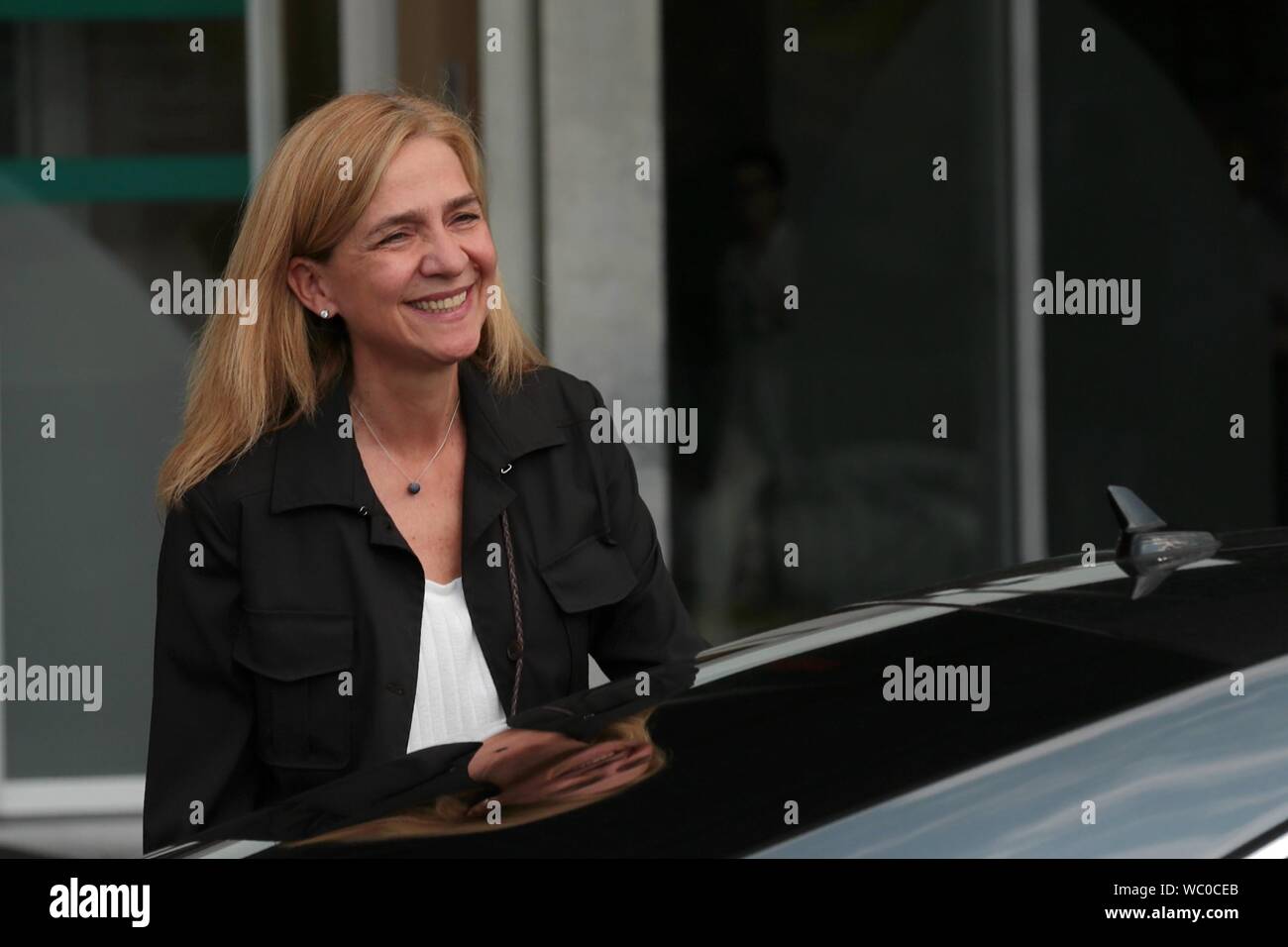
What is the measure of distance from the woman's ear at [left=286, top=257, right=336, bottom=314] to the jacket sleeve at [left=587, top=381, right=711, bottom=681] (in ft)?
1.42

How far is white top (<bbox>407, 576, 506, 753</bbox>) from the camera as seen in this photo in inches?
93.1

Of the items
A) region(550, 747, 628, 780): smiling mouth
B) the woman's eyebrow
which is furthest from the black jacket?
region(550, 747, 628, 780): smiling mouth

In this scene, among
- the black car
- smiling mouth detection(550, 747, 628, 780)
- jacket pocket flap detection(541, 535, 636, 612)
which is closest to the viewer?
the black car

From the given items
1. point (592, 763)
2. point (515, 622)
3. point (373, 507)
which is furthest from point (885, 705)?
point (373, 507)

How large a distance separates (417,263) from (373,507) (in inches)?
13.6

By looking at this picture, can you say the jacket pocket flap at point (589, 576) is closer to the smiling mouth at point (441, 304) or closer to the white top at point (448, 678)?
the white top at point (448, 678)

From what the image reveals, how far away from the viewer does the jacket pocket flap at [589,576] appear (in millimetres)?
2439

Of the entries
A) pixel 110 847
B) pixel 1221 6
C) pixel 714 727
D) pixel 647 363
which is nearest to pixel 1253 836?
pixel 714 727

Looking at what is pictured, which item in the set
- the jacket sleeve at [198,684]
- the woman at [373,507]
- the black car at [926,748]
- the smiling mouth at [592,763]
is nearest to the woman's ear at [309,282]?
the woman at [373,507]

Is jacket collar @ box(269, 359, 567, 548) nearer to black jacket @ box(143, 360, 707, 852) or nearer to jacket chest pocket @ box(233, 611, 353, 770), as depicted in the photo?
black jacket @ box(143, 360, 707, 852)

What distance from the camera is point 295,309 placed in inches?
102
